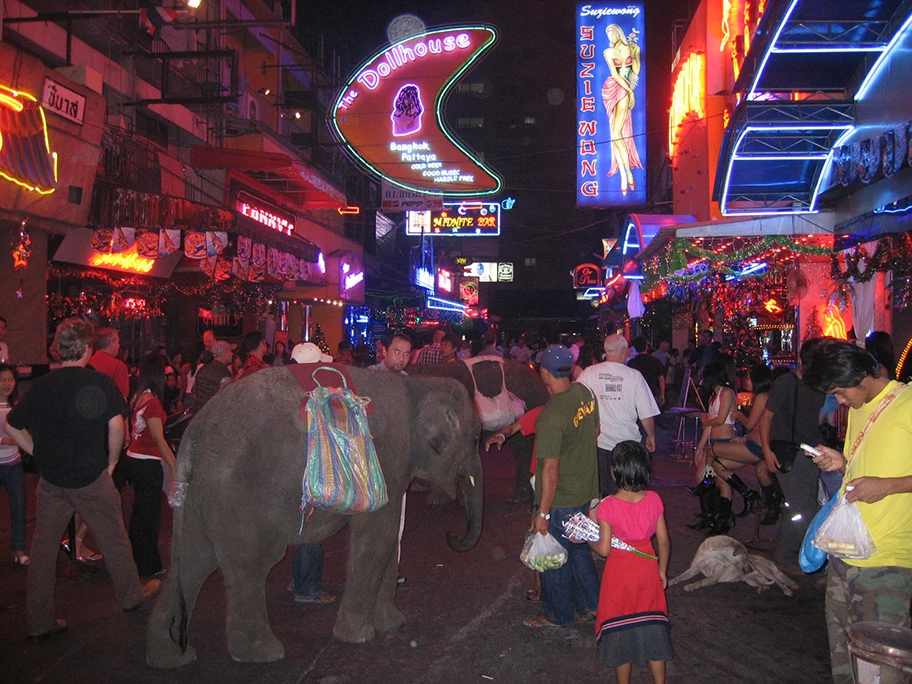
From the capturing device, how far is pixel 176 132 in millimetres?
15594

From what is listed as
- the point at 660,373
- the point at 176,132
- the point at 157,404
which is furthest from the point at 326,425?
the point at 176,132

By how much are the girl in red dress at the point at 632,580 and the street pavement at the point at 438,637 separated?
27.5 inches

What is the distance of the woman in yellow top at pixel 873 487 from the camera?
321 cm

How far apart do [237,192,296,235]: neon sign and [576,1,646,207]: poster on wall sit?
25.2ft

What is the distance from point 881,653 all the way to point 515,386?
6.67m

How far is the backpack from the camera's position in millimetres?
8797

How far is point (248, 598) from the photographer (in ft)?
14.1

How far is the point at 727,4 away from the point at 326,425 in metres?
13.7

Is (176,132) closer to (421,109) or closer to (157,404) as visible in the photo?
(421,109)

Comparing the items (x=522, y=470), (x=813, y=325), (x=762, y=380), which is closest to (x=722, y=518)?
(x=762, y=380)

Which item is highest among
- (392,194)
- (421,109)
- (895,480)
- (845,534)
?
(421,109)

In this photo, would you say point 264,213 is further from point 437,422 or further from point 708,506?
point 437,422

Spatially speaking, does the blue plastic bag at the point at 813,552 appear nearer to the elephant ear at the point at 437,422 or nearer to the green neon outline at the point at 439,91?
the elephant ear at the point at 437,422

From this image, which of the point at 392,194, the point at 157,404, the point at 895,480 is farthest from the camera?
the point at 392,194
